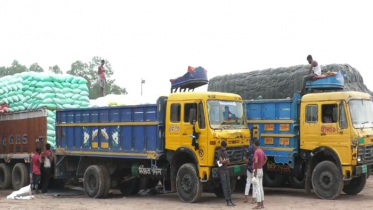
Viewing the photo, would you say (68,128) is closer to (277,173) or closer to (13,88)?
(13,88)

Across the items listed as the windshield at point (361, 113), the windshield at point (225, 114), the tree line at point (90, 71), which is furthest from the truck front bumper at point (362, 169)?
the tree line at point (90, 71)

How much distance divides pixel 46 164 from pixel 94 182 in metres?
2.18

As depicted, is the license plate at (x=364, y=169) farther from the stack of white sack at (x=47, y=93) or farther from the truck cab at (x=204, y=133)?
the stack of white sack at (x=47, y=93)

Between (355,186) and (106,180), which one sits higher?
(106,180)

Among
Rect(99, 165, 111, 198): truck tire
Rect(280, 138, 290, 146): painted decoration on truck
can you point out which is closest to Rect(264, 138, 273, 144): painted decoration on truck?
Rect(280, 138, 290, 146): painted decoration on truck

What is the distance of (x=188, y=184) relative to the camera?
41.5ft

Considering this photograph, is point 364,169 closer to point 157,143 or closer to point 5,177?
point 157,143

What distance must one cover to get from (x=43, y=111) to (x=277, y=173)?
779cm

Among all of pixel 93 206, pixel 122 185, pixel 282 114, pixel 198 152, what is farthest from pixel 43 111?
pixel 282 114

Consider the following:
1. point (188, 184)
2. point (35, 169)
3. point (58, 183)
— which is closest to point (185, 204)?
point (188, 184)

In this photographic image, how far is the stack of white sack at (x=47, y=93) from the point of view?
17484 mm

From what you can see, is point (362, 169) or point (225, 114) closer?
point (362, 169)

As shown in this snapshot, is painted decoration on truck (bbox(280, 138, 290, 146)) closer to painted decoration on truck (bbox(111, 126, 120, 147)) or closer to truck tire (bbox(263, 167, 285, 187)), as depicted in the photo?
truck tire (bbox(263, 167, 285, 187))

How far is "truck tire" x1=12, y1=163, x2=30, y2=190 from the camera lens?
17.3m
